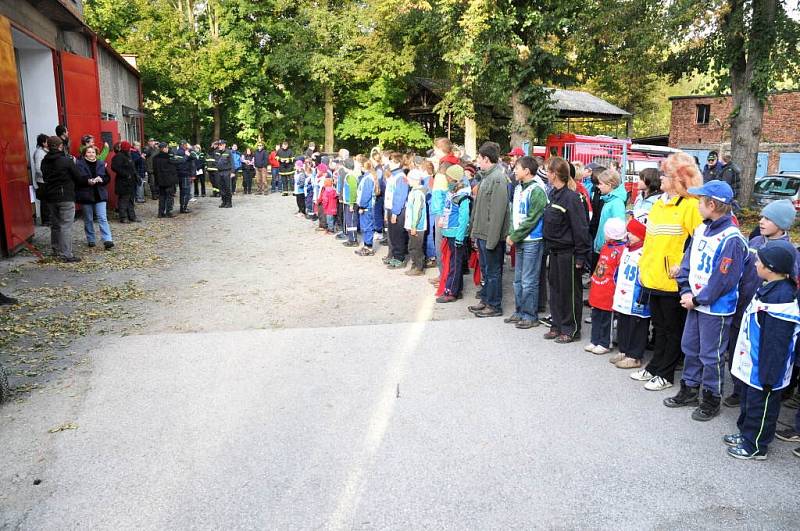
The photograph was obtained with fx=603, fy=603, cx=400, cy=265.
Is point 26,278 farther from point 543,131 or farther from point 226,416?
point 543,131

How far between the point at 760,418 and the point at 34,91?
51.5 ft

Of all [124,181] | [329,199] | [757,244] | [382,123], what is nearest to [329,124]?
[382,123]

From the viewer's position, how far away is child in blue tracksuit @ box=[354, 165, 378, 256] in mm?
11406

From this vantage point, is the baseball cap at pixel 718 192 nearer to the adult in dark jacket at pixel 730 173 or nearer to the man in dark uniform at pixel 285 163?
the adult in dark jacket at pixel 730 173

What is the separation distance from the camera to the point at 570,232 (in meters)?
6.32

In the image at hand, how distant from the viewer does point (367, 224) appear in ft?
39.7

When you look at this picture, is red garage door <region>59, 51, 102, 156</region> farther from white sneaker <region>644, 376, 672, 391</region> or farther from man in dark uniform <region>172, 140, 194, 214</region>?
white sneaker <region>644, 376, 672, 391</region>

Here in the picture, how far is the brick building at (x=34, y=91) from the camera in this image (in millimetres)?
10523

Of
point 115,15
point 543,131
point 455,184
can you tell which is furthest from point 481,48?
point 115,15

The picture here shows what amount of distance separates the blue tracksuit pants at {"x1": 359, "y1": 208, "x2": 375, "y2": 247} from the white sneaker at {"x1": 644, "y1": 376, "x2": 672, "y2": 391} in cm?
757

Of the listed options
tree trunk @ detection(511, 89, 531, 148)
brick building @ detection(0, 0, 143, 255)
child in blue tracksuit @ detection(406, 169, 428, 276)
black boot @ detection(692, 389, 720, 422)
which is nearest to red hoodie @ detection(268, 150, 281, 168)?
brick building @ detection(0, 0, 143, 255)

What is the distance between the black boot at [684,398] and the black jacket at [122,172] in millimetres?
13858

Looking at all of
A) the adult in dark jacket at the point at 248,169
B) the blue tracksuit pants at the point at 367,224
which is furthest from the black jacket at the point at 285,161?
the blue tracksuit pants at the point at 367,224

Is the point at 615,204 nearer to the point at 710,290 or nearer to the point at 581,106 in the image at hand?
the point at 710,290
